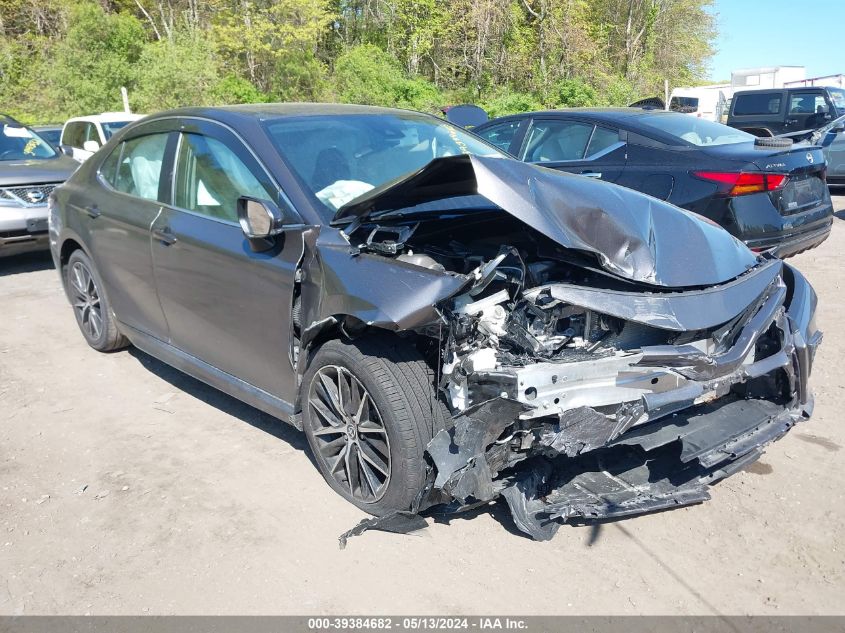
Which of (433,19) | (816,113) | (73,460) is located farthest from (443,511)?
(433,19)

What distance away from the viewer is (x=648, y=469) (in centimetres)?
318

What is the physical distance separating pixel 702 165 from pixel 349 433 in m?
4.02

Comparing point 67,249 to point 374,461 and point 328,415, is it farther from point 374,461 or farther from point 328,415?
point 374,461

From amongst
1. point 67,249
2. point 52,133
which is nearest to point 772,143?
point 67,249

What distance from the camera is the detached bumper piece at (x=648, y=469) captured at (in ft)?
9.58

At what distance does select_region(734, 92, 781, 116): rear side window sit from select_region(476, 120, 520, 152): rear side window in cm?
1060

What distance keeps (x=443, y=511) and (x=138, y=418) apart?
223 cm

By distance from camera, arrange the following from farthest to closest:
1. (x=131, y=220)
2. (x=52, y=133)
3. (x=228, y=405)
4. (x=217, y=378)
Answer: (x=52, y=133) < (x=228, y=405) < (x=131, y=220) < (x=217, y=378)

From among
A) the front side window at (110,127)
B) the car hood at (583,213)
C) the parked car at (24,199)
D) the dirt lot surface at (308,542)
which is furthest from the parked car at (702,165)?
the front side window at (110,127)

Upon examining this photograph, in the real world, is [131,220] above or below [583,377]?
above

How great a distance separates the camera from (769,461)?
3.71 m

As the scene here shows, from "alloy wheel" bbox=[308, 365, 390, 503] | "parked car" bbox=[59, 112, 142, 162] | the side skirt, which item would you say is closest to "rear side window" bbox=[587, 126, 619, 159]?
the side skirt

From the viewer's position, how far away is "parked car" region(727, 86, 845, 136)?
1488 centimetres

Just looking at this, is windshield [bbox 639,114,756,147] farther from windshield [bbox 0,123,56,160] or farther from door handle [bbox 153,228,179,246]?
windshield [bbox 0,123,56,160]
